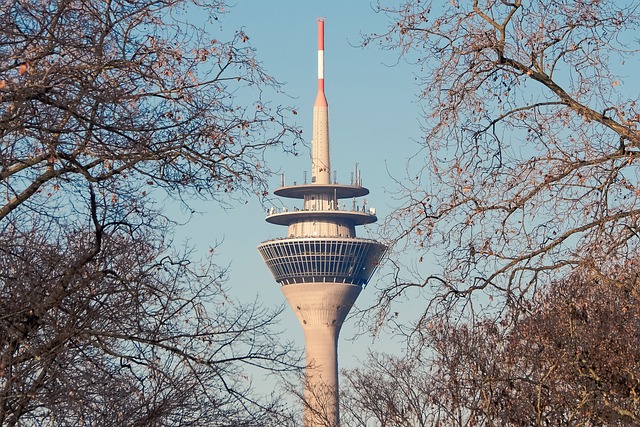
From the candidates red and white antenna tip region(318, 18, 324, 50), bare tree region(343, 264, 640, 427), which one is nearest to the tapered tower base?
red and white antenna tip region(318, 18, 324, 50)

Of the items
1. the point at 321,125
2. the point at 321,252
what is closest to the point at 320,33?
the point at 321,125

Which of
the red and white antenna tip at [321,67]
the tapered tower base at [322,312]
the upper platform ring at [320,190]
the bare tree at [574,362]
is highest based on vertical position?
the red and white antenna tip at [321,67]

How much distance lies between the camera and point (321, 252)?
166 m

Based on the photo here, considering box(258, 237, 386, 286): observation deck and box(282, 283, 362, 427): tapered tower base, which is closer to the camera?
box(258, 237, 386, 286): observation deck

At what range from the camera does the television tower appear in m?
163

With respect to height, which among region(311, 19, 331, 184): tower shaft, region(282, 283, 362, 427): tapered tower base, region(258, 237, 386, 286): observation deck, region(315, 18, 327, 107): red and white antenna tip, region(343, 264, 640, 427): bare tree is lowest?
region(343, 264, 640, 427): bare tree

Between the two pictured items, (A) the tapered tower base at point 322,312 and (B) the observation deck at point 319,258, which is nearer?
(B) the observation deck at point 319,258

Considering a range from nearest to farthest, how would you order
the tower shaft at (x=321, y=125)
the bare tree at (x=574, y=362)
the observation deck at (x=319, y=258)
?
1. the bare tree at (x=574, y=362)
2. the observation deck at (x=319, y=258)
3. the tower shaft at (x=321, y=125)

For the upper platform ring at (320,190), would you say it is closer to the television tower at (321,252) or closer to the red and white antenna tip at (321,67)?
the television tower at (321,252)

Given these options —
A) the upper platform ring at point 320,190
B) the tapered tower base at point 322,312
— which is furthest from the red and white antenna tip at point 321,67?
the tapered tower base at point 322,312

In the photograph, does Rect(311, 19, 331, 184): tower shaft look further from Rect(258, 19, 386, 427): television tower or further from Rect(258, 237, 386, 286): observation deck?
Rect(258, 237, 386, 286): observation deck

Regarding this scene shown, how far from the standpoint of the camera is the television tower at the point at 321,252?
16338 cm

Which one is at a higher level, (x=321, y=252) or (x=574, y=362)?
(x=321, y=252)

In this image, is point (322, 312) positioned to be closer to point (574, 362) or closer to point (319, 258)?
point (319, 258)
